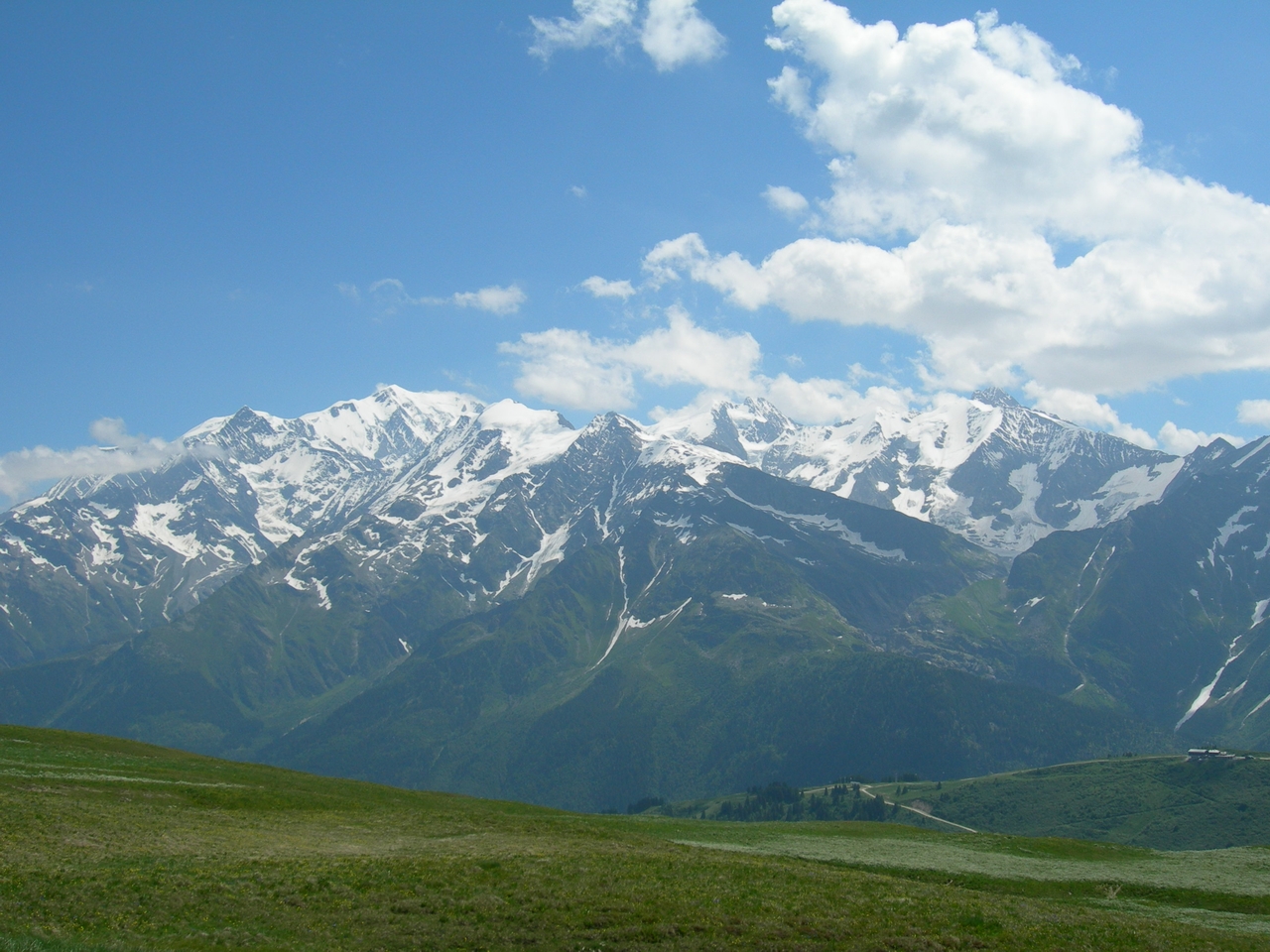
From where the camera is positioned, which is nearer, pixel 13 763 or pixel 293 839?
pixel 293 839

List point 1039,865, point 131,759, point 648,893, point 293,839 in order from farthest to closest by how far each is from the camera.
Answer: point 131,759 < point 1039,865 < point 293,839 < point 648,893

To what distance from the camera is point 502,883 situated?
4819cm

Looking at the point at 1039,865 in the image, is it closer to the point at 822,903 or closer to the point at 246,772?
the point at 822,903

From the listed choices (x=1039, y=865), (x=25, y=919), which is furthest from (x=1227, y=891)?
(x=25, y=919)

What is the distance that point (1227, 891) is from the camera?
64.0 meters

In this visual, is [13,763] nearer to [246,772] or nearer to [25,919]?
[246,772]

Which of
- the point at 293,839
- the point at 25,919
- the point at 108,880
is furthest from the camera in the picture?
the point at 293,839

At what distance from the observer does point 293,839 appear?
61500mm

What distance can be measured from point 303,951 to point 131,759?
67591 millimetres

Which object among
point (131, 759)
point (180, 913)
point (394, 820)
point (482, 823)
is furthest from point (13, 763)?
point (180, 913)

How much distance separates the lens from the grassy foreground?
4038 centimetres

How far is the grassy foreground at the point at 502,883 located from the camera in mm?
40375

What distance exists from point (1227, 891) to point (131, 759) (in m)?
96.4

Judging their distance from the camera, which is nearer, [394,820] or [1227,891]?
[1227,891]
